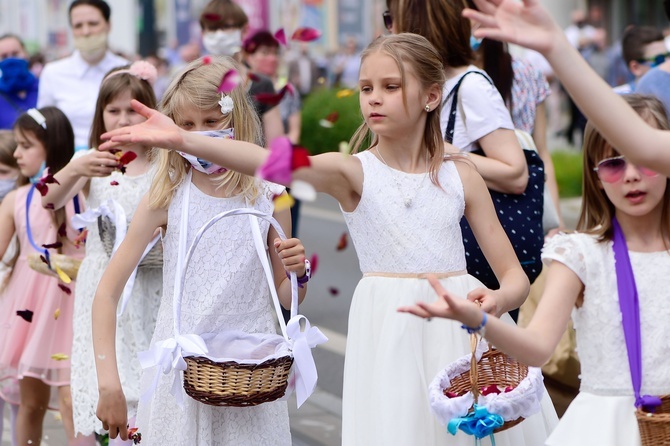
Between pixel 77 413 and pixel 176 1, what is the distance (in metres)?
35.1

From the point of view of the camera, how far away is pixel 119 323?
17.0 ft

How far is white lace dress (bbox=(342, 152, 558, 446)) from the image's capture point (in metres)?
3.68

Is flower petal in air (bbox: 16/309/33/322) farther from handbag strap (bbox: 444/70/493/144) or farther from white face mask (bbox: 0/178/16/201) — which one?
handbag strap (bbox: 444/70/493/144)

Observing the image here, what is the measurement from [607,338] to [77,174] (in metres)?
2.32

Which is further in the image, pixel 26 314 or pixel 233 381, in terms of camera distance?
pixel 26 314

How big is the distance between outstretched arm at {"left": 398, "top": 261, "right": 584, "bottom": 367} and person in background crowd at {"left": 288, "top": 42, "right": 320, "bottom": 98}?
79.8 feet

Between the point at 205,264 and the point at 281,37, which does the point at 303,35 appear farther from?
the point at 205,264

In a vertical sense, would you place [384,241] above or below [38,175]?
below

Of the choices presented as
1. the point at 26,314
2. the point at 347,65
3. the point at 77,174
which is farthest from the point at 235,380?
the point at 347,65

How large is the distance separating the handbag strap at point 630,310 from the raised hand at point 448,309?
2.27 ft

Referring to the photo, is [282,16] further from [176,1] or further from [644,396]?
[644,396]

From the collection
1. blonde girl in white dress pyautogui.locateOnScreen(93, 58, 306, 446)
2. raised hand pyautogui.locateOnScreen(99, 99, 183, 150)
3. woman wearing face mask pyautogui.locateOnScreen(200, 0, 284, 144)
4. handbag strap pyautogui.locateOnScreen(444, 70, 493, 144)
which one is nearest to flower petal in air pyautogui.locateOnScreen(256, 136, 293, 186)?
raised hand pyautogui.locateOnScreen(99, 99, 183, 150)

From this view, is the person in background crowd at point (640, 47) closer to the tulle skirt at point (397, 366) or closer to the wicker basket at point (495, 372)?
the tulle skirt at point (397, 366)

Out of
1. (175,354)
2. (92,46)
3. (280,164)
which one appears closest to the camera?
(280,164)
